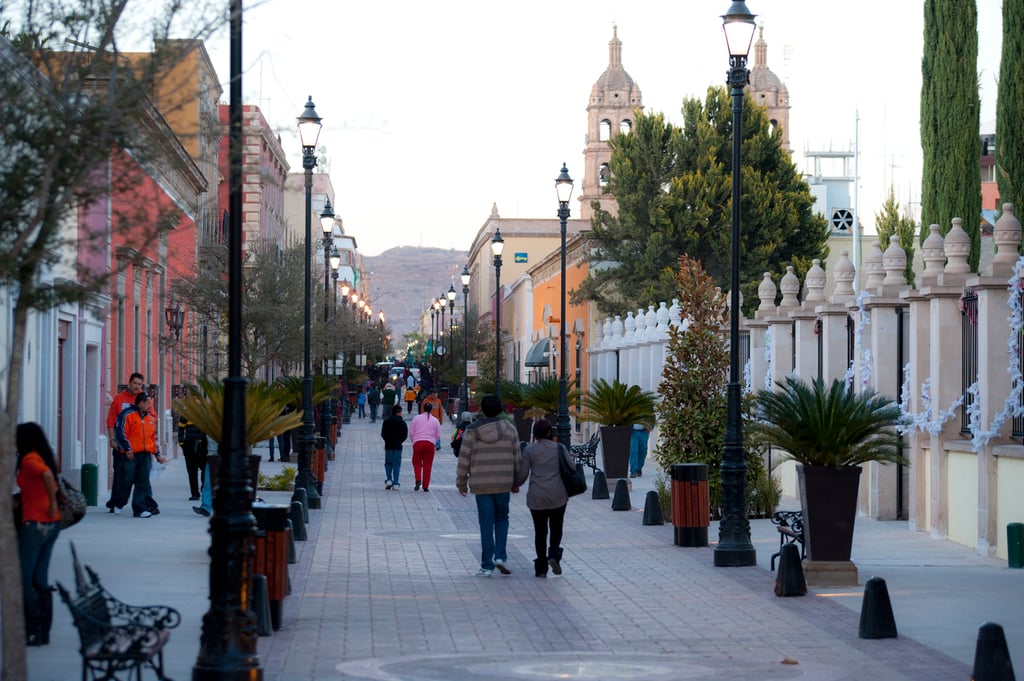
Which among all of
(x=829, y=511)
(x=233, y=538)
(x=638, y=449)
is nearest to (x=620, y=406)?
(x=638, y=449)

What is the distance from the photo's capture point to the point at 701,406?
22359mm

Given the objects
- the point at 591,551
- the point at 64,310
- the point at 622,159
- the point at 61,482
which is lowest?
the point at 591,551

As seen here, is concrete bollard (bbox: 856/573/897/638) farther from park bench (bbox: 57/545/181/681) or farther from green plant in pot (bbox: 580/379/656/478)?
green plant in pot (bbox: 580/379/656/478)

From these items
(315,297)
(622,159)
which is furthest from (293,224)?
(315,297)

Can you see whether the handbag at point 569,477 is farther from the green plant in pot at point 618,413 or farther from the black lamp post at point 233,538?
the green plant in pot at point 618,413

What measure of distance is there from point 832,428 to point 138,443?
1034 cm

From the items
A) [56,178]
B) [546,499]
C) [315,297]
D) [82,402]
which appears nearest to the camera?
[56,178]

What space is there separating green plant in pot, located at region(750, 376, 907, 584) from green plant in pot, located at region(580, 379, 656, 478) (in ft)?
44.6

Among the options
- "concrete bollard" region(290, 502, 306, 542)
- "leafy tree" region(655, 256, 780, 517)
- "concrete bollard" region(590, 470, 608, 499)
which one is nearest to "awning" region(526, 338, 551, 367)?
"concrete bollard" region(590, 470, 608, 499)

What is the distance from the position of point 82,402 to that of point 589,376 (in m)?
30.2

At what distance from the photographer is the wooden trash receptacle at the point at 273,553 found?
1195 centimetres

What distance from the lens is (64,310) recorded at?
23.2 m

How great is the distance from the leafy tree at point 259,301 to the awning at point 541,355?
2082 cm

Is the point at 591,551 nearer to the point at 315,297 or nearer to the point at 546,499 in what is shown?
the point at 546,499
